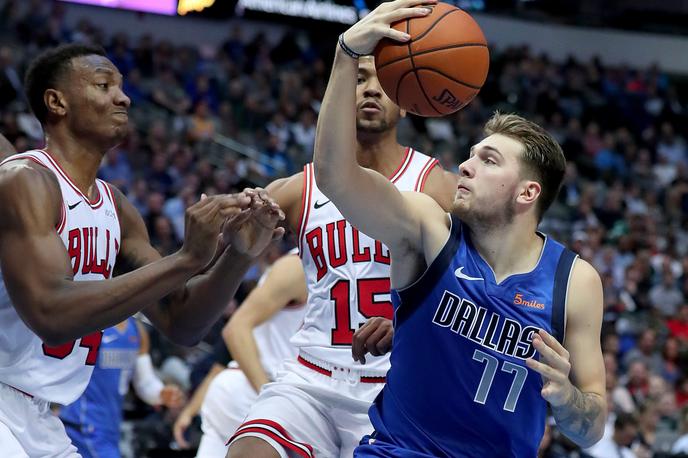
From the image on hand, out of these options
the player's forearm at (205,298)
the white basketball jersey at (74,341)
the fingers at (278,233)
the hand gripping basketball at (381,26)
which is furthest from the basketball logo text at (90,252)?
the hand gripping basketball at (381,26)

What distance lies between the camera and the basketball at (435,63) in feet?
11.8

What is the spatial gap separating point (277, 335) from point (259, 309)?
0.55 m

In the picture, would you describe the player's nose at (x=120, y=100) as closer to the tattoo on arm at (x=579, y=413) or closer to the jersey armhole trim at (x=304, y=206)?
the jersey armhole trim at (x=304, y=206)

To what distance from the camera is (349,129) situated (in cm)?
347

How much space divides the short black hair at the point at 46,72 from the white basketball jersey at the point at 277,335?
2.54 metres

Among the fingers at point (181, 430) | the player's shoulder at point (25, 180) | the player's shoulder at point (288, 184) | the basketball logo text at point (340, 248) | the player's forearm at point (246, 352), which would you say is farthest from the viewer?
the fingers at point (181, 430)

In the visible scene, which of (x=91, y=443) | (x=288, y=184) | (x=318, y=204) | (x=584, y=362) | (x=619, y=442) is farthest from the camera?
(x=619, y=442)

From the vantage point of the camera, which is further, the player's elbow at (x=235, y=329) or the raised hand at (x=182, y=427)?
the raised hand at (x=182, y=427)

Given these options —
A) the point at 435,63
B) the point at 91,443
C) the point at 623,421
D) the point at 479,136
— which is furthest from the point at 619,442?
the point at 479,136

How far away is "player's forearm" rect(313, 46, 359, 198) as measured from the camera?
136 inches

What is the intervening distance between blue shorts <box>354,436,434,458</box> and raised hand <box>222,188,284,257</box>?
0.87m

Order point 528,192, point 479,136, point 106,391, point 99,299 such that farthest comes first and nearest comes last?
point 479,136 → point 106,391 → point 528,192 → point 99,299

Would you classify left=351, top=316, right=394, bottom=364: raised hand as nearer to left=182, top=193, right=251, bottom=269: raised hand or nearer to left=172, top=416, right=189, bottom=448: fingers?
left=182, top=193, right=251, bottom=269: raised hand

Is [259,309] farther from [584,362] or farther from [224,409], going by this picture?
[584,362]
